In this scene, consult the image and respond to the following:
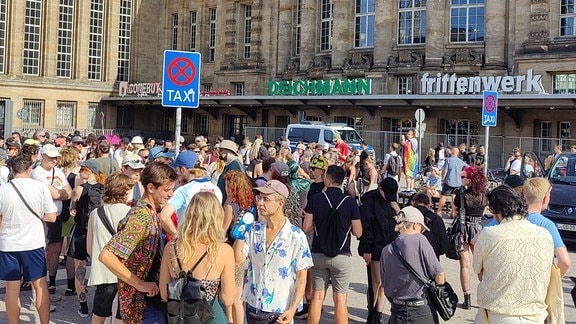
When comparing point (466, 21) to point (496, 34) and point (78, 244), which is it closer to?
point (496, 34)

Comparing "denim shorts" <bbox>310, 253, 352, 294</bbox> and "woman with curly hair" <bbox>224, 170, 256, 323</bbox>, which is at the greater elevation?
"woman with curly hair" <bbox>224, 170, 256, 323</bbox>

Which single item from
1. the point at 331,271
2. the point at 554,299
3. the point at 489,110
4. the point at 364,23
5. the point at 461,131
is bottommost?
the point at 331,271

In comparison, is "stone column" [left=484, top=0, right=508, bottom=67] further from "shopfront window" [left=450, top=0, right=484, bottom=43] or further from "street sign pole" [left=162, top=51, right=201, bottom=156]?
"street sign pole" [left=162, top=51, right=201, bottom=156]

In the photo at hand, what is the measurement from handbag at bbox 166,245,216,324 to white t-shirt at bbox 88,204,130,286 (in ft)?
5.41

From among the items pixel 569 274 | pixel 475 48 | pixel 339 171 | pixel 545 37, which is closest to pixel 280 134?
pixel 475 48

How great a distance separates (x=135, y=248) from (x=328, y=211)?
8.58ft

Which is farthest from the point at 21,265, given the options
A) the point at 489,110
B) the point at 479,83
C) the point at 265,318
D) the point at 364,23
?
the point at 364,23

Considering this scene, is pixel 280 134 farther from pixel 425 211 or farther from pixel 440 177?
pixel 425 211

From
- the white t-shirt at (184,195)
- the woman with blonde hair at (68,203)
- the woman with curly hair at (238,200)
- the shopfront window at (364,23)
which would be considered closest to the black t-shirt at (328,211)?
the woman with curly hair at (238,200)

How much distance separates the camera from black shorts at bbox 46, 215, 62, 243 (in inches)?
348

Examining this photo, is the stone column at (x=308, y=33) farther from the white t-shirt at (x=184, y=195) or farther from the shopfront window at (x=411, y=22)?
the white t-shirt at (x=184, y=195)

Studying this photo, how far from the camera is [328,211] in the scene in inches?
279

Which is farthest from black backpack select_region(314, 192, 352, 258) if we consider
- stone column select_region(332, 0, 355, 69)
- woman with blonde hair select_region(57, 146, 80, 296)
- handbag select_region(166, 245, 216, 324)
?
stone column select_region(332, 0, 355, 69)

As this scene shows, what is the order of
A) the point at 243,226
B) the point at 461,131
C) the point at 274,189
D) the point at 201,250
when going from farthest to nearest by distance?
1. the point at 461,131
2. the point at 243,226
3. the point at 274,189
4. the point at 201,250
